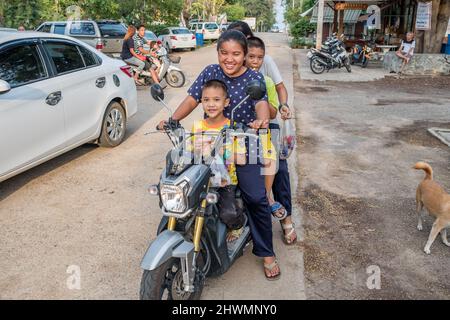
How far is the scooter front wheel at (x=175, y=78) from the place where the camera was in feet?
39.4

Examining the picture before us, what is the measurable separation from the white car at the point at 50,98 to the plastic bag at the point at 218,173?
2445 millimetres

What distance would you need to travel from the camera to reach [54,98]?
493cm

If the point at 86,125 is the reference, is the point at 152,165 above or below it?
below

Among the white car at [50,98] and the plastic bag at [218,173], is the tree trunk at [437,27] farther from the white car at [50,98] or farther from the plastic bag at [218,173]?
the plastic bag at [218,173]

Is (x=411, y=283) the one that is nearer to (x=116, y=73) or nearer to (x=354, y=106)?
(x=116, y=73)

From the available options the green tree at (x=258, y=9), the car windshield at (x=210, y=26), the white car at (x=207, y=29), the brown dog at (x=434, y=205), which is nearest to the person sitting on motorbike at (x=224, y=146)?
the brown dog at (x=434, y=205)

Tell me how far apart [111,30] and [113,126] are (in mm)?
10442

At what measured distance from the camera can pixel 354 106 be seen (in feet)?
32.0

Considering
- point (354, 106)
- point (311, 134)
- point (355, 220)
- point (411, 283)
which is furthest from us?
point (354, 106)

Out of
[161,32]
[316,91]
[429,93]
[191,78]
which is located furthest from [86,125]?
[161,32]

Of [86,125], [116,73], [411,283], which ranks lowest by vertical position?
[411,283]

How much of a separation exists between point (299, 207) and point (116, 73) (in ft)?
11.7

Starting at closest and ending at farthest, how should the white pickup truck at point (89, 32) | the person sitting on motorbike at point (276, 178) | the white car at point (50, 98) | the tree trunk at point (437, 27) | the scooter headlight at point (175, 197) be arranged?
1. the scooter headlight at point (175, 197)
2. the person sitting on motorbike at point (276, 178)
3. the white car at point (50, 98)
4. the white pickup truck at point (89, 32)
5. the tree trunk at point (437, 27)

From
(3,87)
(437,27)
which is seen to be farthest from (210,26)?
(3,87)
